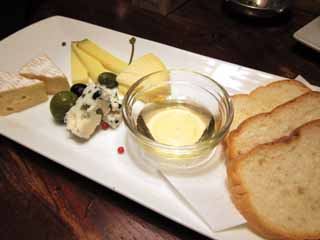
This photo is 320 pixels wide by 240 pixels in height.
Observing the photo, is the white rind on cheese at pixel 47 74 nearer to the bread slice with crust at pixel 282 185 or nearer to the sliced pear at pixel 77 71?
the sliced pear at pixel 77 71

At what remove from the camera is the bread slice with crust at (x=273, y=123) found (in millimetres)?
1351

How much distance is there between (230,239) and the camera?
3.48ft

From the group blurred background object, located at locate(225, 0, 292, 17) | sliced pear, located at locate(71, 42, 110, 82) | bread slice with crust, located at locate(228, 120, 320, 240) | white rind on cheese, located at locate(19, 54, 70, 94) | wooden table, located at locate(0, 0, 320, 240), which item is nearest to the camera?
bread slice with crust, located at locate(228, 120, 320, 240)

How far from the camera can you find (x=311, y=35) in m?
2.02

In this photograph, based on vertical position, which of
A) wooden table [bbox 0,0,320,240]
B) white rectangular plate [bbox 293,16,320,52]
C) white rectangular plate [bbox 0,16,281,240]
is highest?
white rectangular plate [bbox 293,16,320,52]

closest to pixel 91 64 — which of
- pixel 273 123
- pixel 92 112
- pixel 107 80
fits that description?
pixel 107 80

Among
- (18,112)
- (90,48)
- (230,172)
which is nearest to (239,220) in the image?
(230,172)

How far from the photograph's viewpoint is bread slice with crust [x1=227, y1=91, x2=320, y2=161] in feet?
4.43

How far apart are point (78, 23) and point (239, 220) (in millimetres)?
1526

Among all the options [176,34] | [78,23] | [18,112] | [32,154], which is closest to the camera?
[32,154]

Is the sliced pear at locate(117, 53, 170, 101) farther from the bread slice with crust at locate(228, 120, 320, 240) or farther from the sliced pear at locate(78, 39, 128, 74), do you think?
the bread slice with crust at locate(228, 120, 320, 240)

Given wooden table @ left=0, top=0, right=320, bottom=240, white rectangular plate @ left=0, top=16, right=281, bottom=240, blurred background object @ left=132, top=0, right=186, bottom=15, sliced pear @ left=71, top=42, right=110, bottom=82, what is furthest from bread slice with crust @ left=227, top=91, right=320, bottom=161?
blurred background object @ left=132, top=0, right=186, bottom=15

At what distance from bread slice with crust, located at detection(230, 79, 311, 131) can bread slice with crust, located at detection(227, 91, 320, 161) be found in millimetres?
82

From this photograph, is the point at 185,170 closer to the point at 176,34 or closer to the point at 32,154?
the point at 32,154
